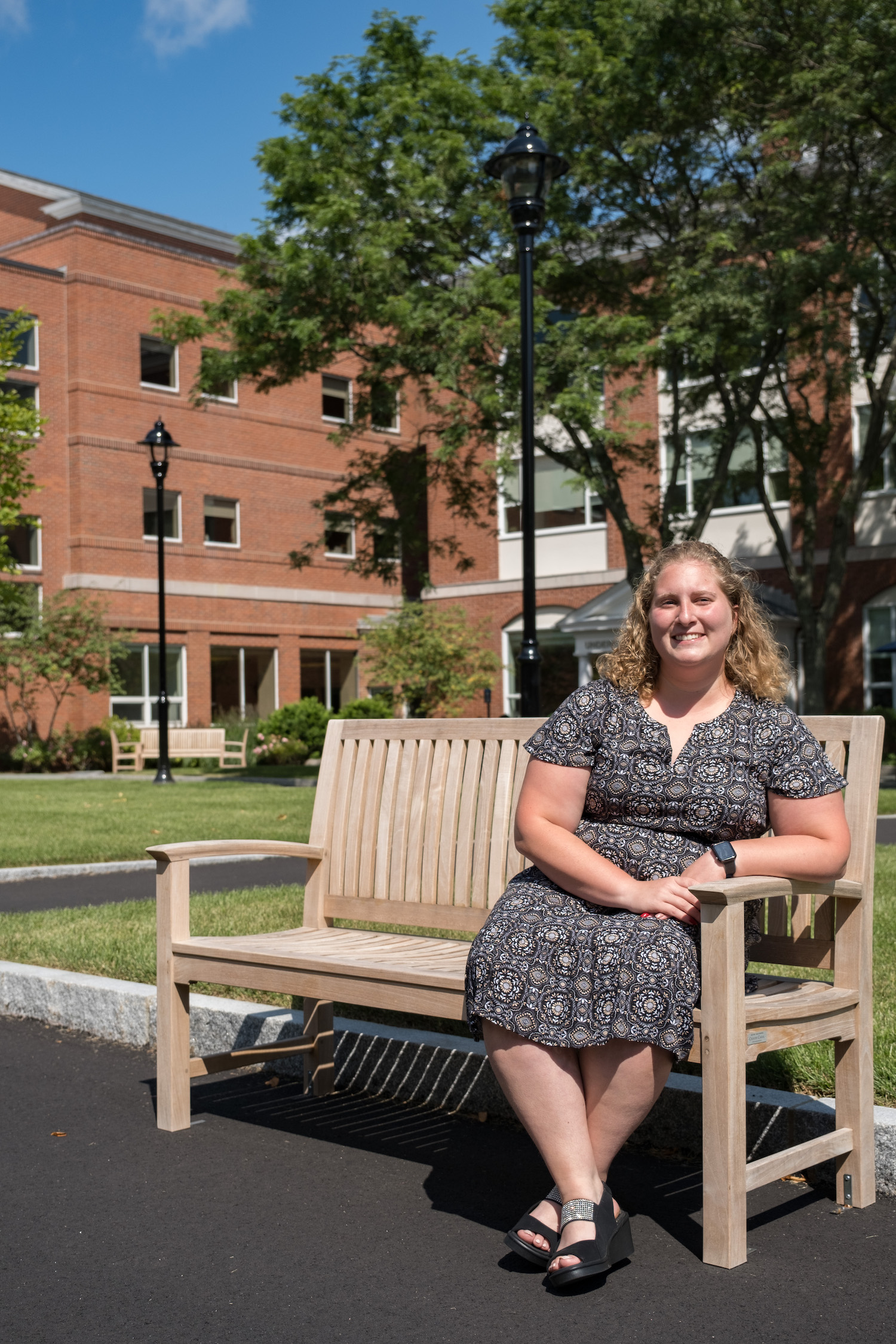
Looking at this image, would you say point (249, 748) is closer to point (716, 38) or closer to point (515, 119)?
point (515, 119)

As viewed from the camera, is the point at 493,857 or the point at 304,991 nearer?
the point at 304,991

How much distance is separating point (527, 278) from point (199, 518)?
26.2 metres

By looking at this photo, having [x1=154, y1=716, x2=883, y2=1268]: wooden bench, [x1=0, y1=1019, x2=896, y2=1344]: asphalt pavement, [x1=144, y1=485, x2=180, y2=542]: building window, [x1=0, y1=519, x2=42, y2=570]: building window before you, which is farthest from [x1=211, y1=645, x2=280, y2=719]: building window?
[x1=0, y1=1019, x2=896, y2=1344]: asphalt pavement

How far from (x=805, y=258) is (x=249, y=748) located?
1818cm

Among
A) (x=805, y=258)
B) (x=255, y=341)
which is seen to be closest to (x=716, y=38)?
(x=805, y=258)

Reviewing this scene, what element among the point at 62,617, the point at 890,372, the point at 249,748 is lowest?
the point at 249,748

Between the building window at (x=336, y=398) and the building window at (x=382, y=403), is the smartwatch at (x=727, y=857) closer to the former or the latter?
the building window at (x=382, y=403)

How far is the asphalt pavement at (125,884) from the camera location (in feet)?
28.6

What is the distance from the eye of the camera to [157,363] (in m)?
33.8

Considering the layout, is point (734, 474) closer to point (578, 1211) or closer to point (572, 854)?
point (572, 854)

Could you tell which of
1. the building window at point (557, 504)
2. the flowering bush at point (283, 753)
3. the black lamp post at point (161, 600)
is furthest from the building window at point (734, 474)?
the flowering bush at point (283, 753)

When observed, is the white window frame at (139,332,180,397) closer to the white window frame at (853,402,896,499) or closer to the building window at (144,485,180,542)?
the building window at (144,485,180,542)

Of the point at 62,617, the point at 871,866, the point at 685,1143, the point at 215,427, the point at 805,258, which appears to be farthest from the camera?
the point at 215,427

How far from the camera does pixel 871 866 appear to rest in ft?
11.5
